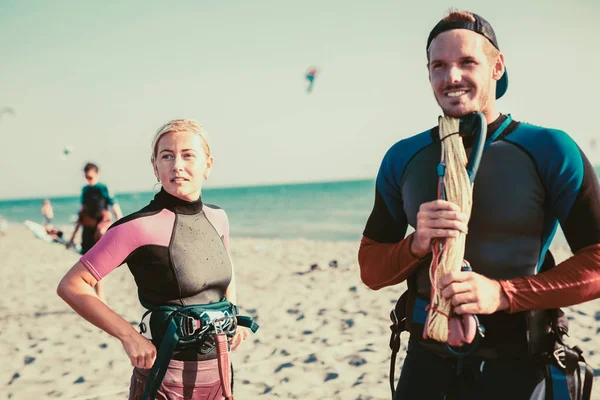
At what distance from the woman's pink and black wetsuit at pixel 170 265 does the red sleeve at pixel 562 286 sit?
127 centimetres

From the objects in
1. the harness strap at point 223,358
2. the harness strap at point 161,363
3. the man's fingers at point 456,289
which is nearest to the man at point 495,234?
the man's fingers at point 456,289

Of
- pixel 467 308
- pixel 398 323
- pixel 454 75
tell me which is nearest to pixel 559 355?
pixel 467 308

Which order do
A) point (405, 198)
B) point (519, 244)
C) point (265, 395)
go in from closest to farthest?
point (519, 244), point (405, 198), point (265, 395)

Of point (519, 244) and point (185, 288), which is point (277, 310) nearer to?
point (185, 288)

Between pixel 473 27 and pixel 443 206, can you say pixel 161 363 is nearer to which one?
pixel 443 206

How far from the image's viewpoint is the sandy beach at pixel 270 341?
4738 millimetres

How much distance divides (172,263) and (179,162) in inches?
17.1

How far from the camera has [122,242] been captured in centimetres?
218

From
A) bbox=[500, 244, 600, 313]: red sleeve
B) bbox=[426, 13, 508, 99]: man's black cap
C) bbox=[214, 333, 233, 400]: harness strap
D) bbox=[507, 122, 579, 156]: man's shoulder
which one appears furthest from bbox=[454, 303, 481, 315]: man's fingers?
bbox=[214, 333, 233, 400]: harness strap

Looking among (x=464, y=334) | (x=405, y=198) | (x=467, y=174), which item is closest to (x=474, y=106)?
(x=467, y=174)

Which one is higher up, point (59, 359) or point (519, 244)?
point (519, 244)

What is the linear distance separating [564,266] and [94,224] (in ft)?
22.3

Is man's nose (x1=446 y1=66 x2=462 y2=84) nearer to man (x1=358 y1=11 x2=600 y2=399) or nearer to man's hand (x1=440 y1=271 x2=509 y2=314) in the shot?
man (x1=358 y1=11 x2=600 y2=399)

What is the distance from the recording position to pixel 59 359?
5641mm
